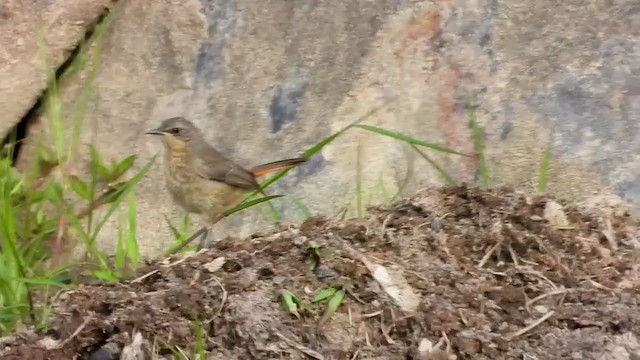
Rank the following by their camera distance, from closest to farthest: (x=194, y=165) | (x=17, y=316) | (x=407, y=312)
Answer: (x=407, y=312)
(x=17, y=316)
(x=194, y=165)

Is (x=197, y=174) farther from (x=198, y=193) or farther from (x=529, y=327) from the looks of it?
(x=529, y=327)

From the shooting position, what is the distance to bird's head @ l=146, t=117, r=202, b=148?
384 centimetres

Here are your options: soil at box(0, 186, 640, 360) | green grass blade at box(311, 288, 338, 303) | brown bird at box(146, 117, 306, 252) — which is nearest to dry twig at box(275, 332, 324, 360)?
soil at box(0, 186, 640, 360)

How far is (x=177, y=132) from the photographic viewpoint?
3.87 meters

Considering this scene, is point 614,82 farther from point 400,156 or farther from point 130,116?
point 130,116

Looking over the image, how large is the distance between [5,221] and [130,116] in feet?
3.86

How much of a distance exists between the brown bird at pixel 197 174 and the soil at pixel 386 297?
1.21 meters

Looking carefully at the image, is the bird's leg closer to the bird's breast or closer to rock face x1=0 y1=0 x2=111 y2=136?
the bird's breast

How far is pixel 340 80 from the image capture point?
3.88m

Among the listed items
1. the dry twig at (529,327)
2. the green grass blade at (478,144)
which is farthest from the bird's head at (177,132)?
the dry twig at (529,327)

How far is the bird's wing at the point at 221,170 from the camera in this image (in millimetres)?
3709

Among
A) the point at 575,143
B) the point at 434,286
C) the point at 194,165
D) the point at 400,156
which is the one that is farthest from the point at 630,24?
the point at 194,165

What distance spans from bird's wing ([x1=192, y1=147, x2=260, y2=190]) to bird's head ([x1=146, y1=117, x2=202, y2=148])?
3.1 inches

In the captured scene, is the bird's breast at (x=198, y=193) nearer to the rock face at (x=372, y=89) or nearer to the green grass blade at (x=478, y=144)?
the rock face at (x=372, y=89)
